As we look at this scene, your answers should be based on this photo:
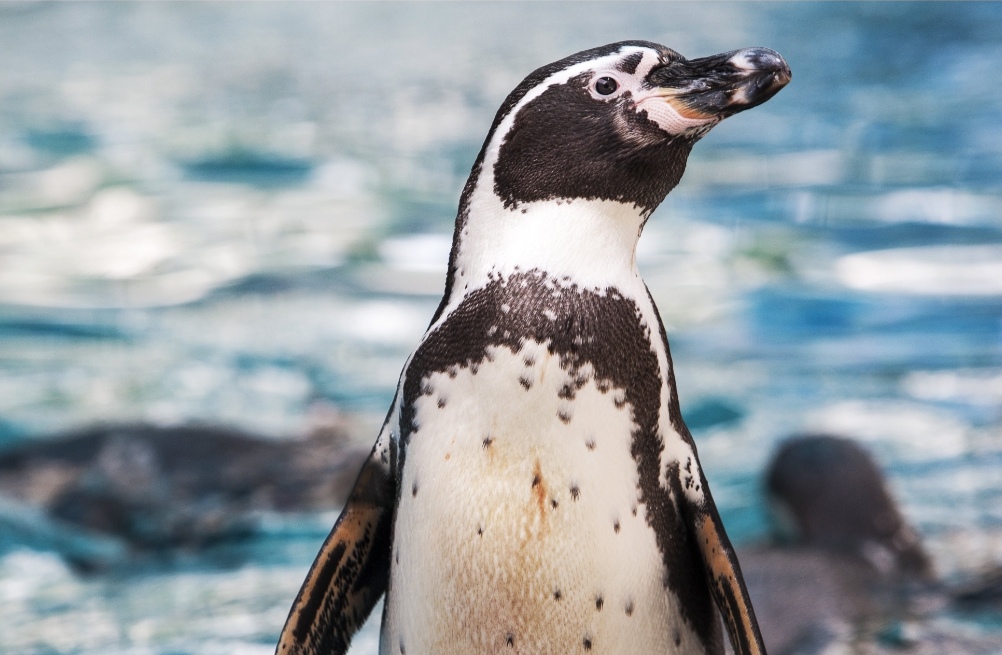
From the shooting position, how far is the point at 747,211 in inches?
379

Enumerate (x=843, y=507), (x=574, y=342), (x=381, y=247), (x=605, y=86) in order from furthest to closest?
→ (x=381, y=247)
(x=843, y=507)
(x=605, y=86)
(x=574, y=342)

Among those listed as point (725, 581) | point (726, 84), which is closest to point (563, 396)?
point (725, 581)

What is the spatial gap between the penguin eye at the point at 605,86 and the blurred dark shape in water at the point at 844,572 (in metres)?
1.99

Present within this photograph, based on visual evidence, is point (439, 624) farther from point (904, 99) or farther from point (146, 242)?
point (904, 99)

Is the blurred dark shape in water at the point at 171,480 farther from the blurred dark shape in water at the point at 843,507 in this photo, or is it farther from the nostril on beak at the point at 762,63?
the nostril on beak at the point at 762,63

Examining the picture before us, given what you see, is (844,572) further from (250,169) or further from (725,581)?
(250,169)

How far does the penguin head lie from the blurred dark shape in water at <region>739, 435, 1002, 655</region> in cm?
195

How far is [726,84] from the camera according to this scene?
2096 millimetres

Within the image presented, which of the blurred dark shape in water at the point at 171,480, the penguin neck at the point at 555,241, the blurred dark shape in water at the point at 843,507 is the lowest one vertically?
the penguin neck at the point at 555,241

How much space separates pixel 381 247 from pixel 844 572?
522 cm

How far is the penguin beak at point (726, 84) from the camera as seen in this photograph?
6.81ft

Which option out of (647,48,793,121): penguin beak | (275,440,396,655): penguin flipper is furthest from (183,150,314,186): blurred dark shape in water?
(647,48,793,121): penguin beak

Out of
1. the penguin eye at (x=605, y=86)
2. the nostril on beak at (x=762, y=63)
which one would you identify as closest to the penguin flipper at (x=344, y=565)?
the penguin eye at (x=605, y=86)

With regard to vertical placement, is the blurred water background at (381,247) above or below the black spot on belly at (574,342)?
above
